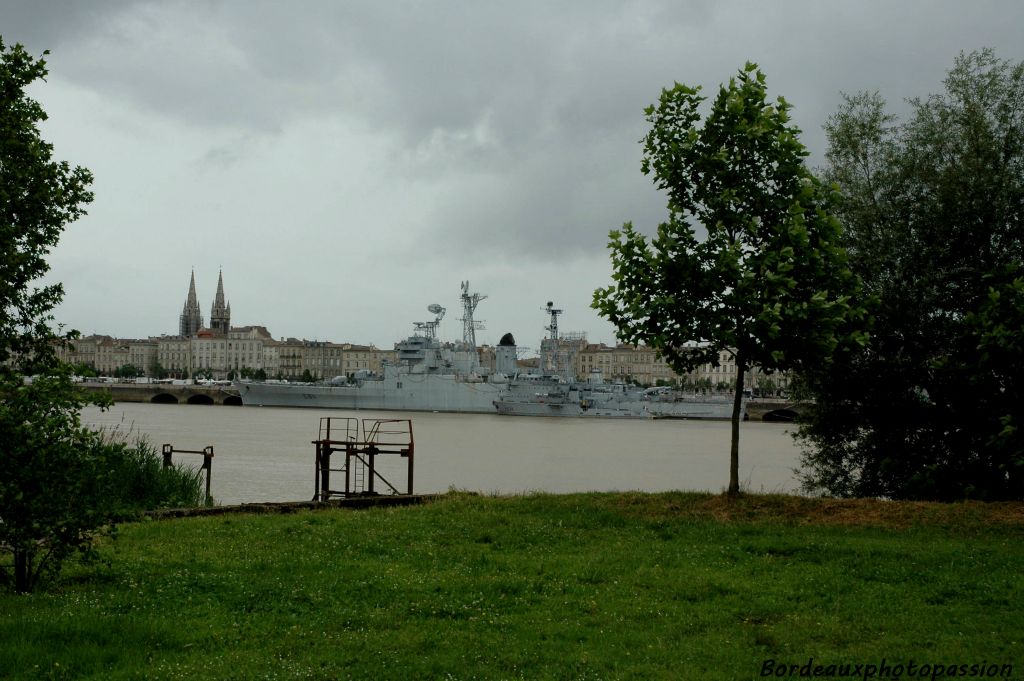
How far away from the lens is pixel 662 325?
13.9 metres

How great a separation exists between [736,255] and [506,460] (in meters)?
24.8

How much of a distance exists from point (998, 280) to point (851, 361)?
2861mm

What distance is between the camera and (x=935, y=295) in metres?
16.0

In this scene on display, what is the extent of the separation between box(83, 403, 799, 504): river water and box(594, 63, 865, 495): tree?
675cm

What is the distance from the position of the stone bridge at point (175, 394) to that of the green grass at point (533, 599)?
104168 millimetres

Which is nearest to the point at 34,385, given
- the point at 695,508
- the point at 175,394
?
the point at 695,508

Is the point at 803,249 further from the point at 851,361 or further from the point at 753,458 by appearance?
the point at 753,458

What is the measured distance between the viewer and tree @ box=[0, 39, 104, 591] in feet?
25.7

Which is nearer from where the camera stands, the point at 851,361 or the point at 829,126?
the point at 851,361

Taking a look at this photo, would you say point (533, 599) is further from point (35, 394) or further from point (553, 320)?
point (553, 320)

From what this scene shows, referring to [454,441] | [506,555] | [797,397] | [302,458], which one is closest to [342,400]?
[454,441]

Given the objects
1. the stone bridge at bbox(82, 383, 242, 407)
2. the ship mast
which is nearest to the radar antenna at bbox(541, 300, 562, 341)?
the ship mast

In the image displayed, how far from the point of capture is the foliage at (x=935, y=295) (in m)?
15.5

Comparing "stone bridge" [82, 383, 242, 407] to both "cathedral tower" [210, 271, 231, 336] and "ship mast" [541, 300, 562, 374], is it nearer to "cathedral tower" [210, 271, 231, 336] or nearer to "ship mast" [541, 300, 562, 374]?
"ship mast" [541, 300, 562, 374]
